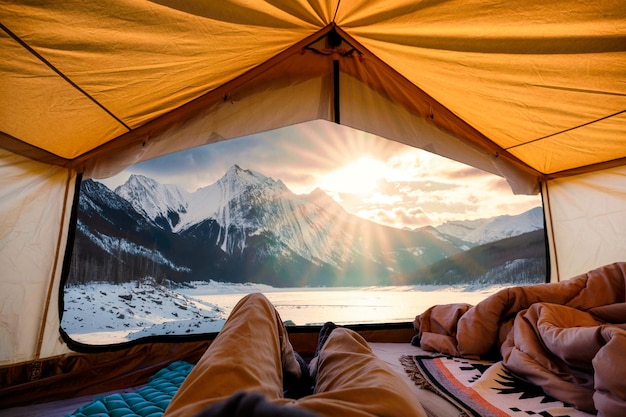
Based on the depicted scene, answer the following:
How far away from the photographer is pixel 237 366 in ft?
2.16

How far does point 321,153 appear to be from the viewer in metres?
2.88

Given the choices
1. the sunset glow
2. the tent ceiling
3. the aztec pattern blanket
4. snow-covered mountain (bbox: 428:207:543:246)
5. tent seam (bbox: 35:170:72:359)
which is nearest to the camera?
the aztec pattern blanket

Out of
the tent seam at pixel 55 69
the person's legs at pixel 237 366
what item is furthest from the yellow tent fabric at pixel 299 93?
the person's legs at pixel 237 366

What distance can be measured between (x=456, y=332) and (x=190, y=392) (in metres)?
1.72

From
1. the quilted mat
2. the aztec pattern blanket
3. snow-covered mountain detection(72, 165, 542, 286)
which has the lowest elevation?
the quilted mat

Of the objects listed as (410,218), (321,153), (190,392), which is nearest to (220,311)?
(321,153)

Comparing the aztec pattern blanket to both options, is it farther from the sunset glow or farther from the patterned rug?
the sunset glow

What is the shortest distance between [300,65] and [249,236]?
1.20 m

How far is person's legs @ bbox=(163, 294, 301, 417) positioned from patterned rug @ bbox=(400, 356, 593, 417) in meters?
0.64

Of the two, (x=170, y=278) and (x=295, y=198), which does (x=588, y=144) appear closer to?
(x=295, y=198)

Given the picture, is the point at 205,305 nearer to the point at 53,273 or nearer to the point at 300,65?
the point at 53,273

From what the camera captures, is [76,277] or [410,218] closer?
[76,277]

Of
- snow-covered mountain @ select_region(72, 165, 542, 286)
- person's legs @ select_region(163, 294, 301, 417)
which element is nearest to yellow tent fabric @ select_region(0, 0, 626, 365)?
snow-covered mountain @ select_region(72, 165, 542, 286)

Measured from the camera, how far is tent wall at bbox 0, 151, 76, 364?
1.88 metres
